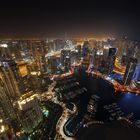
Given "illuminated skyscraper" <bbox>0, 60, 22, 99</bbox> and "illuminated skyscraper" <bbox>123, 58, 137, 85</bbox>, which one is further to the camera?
"illuminated skyscraper" <bbox>123, 58, 137, 85</bbox>

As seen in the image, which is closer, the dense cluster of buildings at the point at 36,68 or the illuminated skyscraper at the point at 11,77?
the dense cluster of buildings at the point at 36,68

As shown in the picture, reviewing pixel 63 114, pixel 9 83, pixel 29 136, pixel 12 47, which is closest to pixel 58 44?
pixel 12 47

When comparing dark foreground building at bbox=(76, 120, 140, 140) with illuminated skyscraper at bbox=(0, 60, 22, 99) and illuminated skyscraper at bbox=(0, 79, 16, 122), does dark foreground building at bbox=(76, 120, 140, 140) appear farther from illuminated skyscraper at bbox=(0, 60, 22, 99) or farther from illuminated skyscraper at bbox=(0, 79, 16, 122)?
illuminated skyscraper at bbox=(0, 60, 22, 99)

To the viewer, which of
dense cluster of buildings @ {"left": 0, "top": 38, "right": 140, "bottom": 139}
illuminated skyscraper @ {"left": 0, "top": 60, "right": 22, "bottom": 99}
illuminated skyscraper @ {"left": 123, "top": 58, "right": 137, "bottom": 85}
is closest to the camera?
dense cluster of buildings @ {"left": 0, "top": 38, "right": 140, "bottom": 139}


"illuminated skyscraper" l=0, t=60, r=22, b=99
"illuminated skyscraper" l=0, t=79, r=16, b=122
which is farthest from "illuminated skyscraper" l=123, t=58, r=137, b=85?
"illuminated skyscraper" l=0, t=79, r=16, b=122

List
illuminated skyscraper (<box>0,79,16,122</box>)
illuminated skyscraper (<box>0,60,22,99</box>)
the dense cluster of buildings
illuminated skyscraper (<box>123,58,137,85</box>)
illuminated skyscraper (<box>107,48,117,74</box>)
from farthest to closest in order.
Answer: illuminated skyscraper (<box>107,48,117,74</box>)
illuminated skyscraper (<box>123,58,137,85</box>)
illuminated skyscraper (<box>0,60,22,99</box>)
the dense cluster of buildings
illuminated skyscraper (<box>0,79,16,122</box>)

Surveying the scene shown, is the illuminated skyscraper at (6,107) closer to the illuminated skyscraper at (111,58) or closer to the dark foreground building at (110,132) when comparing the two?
the dark foreground building at (110,132)

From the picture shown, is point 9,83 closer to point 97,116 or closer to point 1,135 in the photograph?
point 1,135

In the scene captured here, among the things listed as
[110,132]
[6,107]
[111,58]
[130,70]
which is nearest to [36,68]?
[6,107]

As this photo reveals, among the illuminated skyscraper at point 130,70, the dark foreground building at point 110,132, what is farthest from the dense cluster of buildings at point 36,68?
the dark foreground building at point 110,132
